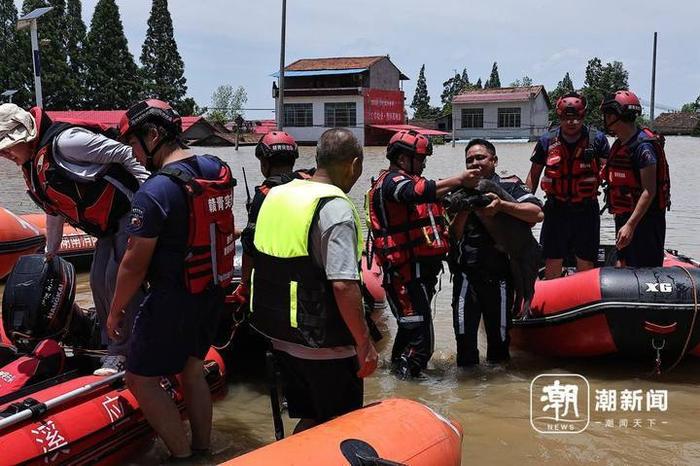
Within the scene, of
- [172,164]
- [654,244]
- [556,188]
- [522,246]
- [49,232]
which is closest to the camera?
[172,164]

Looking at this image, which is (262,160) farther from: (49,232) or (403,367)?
(403,367)

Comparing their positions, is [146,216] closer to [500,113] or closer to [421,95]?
[500,113]

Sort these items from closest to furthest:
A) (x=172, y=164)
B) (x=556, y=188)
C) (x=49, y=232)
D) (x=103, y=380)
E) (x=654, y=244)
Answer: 1. (x=172, y=164)
2. (x=103, y=380)
3. (x=49, y=232)
4. (x=654, y=244)
5. (x=556, y=188)

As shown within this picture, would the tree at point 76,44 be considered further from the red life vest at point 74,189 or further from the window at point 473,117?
the red life vest at point 74,189

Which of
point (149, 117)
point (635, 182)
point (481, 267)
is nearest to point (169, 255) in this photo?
point (149, 117)

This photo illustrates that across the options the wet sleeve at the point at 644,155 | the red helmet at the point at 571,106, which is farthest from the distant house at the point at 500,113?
the wet sleeve at the point at 644,155

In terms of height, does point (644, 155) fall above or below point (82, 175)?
above

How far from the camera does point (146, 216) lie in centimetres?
259

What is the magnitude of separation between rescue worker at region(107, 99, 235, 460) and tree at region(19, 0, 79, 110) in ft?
136

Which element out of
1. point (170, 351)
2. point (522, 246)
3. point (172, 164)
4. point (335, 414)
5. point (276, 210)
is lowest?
point (335, 414)

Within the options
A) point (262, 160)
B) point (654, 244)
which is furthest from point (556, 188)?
point (262, 160)

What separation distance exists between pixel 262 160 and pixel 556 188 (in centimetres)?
208

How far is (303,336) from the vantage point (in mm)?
2410

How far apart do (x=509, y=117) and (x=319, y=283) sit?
4807 centimetres
